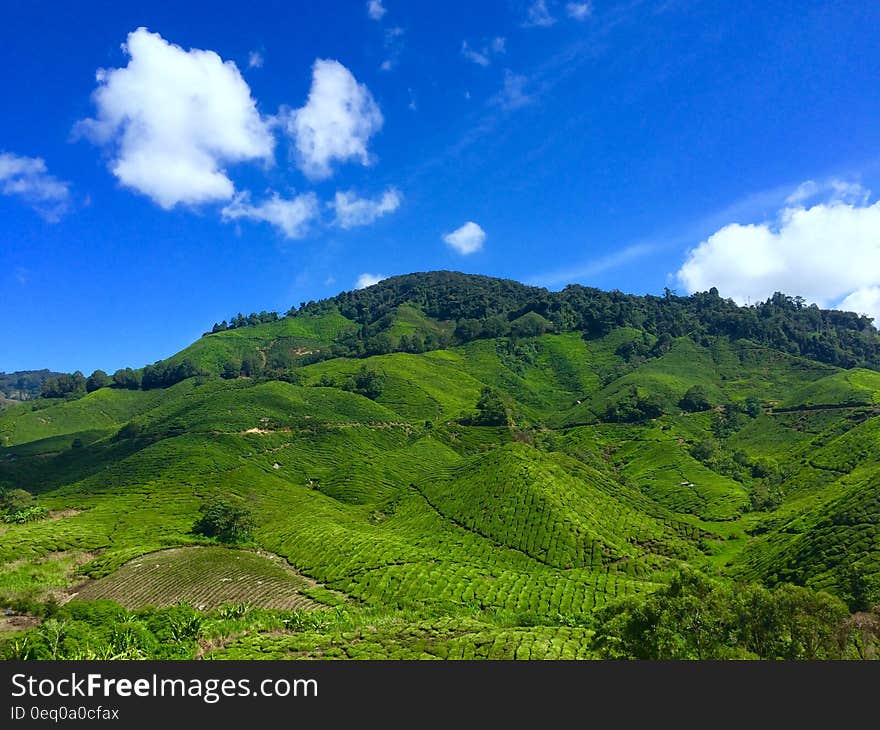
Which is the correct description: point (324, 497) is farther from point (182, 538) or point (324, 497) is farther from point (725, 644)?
point (725, 644)

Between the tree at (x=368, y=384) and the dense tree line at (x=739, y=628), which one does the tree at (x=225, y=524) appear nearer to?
the dense tree line at (x=739, y=628)

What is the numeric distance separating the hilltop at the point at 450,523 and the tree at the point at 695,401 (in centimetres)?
169

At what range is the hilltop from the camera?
4450 cm

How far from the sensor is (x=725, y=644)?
35906 millimetres

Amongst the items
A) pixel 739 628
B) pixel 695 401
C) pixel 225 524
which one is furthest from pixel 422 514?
pixel 695 401

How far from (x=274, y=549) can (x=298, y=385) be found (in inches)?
4314

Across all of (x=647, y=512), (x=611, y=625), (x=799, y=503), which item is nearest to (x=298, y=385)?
(x=647, y=512)

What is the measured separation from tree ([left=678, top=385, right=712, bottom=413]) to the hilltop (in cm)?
169

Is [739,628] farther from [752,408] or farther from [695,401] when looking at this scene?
[752,408]

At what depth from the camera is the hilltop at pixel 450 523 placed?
146 feet

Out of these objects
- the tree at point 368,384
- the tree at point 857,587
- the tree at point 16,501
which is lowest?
the tree at point 857,587

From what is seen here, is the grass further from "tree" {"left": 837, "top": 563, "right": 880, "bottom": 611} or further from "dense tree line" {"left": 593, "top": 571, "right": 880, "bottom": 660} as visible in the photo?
"dense tree line" {"left": 593, "top": 571, "right": 880, "bottom": 660}

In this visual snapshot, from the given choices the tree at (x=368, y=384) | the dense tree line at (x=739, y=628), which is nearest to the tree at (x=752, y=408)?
the tree at (x=368, y=384)

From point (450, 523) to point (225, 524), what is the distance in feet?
120
